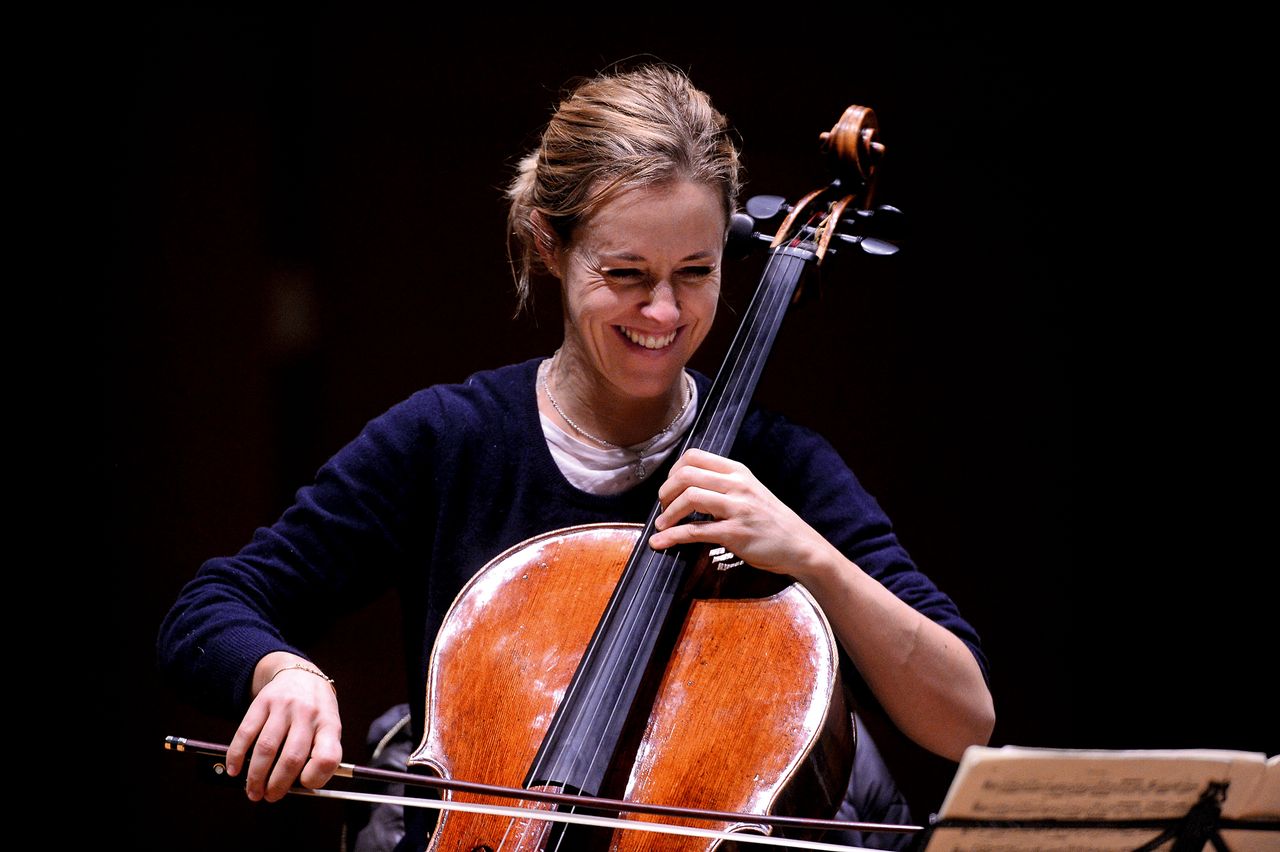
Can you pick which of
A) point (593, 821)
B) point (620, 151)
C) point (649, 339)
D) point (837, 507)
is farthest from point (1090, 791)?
point (620, 151)

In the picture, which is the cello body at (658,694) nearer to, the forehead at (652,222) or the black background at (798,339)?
the forehead at (652,222)

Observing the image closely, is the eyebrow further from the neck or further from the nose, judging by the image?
the neck

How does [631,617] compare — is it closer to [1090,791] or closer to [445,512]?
[445,512]

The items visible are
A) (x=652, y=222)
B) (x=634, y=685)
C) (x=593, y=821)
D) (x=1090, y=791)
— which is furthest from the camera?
(x=652, y=222)

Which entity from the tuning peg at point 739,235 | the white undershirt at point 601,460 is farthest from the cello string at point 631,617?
the tuning peg at point 739,235

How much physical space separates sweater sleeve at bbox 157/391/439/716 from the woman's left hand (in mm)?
386

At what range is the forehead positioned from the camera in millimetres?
1354

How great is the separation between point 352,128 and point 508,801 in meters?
1.41

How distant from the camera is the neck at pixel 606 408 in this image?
1506 millimetres

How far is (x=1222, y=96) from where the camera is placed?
203 cm

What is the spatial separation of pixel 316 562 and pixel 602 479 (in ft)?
1.14

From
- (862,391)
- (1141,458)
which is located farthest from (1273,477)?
(862,391)

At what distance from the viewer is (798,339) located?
2.22 metres

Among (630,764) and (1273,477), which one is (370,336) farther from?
(1273,477)
